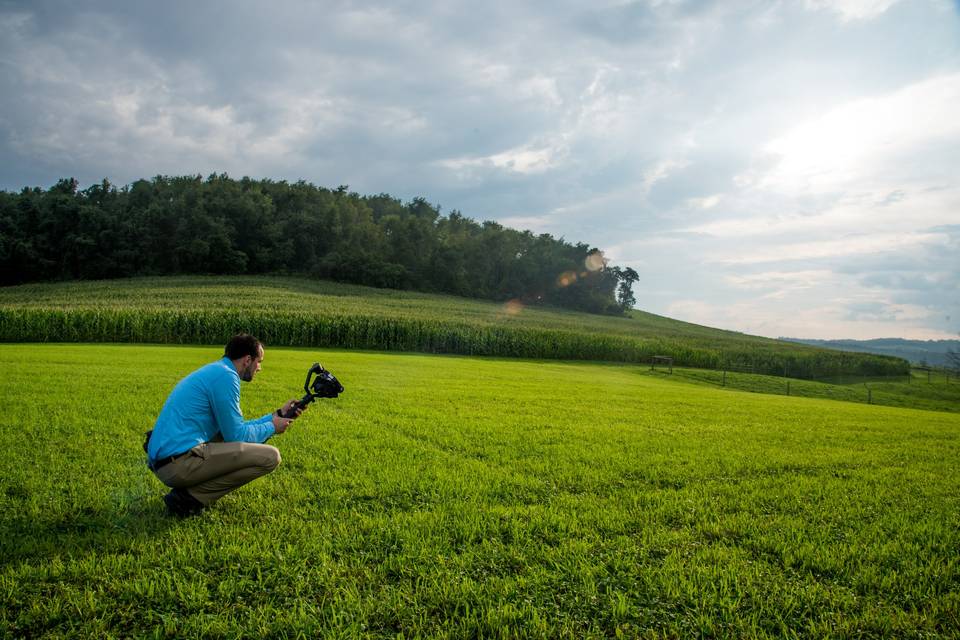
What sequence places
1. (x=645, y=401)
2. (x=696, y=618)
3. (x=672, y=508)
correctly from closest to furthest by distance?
(x=696, y=618), (x=672, y=508), (x=645, y=401)

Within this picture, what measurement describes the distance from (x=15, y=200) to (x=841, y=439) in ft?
384

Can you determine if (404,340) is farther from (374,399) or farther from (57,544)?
(57,544)

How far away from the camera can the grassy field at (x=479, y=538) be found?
13.1ft

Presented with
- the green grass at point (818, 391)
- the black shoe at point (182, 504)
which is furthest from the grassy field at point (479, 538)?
the green grass at point (818, 391)

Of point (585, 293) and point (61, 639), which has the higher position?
point (585, 293)

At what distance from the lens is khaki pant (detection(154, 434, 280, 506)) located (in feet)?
17.7

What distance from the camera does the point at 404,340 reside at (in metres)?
41.4

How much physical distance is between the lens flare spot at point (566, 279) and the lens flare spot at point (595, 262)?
5.30 m

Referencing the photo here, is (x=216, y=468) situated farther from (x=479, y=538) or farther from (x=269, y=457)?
(x=479, y=538)

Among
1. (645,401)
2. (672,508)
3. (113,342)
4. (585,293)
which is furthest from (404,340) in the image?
(585,293)

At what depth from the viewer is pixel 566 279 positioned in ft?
357

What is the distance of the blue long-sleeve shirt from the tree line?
86.3 m

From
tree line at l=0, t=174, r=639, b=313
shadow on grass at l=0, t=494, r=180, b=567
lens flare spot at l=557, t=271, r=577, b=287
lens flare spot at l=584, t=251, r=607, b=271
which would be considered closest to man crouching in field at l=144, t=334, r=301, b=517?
shadow on grass at l=0, t=494, r=180, b=567

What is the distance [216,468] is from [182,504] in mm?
666
